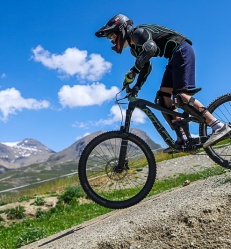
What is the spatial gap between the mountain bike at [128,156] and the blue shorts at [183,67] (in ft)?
A: 0.64

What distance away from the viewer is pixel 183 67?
842 centimetres

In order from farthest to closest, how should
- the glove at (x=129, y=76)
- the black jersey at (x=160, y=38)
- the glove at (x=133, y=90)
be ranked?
1. the glove at (x=133, y=90)
2. the glove at (x=129, y=76)
3. the black jersey at (x=160, y=38)

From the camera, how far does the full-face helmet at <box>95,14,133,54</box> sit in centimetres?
852

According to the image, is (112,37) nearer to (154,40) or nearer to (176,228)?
(154,40)

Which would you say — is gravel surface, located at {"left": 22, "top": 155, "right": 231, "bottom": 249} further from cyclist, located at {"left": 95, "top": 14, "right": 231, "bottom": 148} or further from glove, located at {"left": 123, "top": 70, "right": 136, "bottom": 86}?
glove, located at {"left": 123, "top": 70, "right": 136, "bottom": 86}

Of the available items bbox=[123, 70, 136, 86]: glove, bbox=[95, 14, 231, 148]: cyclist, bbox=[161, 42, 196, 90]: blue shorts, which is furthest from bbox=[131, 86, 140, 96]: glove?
bbox=[161, 42, 196, 90]: blue shorts

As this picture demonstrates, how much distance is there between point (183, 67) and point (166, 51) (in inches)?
19.7

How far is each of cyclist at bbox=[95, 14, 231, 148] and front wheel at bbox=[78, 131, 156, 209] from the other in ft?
2.68

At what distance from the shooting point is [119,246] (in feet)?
20.2

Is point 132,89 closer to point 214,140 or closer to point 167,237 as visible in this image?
point 214,140

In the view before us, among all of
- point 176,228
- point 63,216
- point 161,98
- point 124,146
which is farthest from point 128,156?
point 63,216

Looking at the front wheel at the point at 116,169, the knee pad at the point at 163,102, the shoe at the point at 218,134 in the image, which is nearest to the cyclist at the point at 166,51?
the shoe at the point at 218,134

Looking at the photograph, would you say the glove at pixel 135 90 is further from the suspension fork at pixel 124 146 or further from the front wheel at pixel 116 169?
the front wheel at pixel 116 169

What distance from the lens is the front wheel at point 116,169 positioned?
28.0ft
